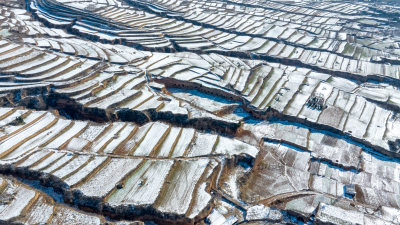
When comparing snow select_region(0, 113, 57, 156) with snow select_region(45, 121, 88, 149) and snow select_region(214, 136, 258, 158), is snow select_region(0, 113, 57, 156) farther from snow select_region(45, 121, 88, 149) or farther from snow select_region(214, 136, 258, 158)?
snow select_region(214, 136, 258, 158)

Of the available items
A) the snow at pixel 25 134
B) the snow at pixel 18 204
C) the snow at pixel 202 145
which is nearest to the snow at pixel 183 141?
the snow at pixel 202 145

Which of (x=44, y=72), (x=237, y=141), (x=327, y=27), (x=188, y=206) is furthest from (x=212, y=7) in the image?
(x=188, y=206)

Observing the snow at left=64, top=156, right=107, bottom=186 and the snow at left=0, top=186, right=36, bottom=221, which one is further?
the snow at left=64, top=156, right=107, bottom=186

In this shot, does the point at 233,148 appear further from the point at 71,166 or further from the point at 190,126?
the point at 71,166

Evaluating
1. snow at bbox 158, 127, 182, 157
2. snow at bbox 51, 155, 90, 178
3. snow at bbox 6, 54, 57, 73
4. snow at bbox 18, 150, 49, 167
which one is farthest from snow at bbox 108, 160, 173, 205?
snow at bbox 6, 54, 57, 73

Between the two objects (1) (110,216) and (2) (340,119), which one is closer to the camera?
(1) (110,216)

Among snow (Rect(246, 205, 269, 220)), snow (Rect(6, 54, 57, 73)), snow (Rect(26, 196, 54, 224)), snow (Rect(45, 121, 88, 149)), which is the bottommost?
snow (Rect(26, 196, 54, 224))

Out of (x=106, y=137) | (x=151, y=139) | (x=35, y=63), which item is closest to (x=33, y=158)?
(x=106, y=137)

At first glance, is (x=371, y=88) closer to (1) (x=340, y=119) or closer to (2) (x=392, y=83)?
(2) (x=392, y=83)
